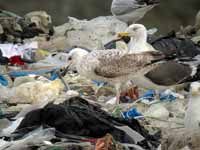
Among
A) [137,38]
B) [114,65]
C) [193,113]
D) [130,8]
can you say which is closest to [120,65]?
[114,65]

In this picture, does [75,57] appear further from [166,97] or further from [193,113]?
[193,113]

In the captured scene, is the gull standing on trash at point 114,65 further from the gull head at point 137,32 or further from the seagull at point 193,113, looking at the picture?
the seagull at point 193,113

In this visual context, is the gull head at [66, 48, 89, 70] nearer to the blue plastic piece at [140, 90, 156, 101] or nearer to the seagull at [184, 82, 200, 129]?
the blue plastic piece at [140, 90, 156, 101]

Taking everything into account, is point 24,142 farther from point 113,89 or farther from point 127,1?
point 127,1

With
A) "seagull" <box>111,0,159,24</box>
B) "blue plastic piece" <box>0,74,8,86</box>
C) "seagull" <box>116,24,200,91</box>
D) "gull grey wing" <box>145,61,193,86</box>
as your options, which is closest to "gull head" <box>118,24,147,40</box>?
"seagull" <box>116,24,200,91</box>

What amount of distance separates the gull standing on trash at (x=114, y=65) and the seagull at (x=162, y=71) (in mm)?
121

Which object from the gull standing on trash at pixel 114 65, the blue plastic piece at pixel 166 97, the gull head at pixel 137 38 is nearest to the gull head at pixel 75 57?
the gull standing on trash at pixel 114 65

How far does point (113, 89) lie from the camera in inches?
291

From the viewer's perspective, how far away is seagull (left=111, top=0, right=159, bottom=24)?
10.4 metres

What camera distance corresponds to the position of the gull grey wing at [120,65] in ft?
22.2

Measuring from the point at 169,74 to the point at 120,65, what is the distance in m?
0.54

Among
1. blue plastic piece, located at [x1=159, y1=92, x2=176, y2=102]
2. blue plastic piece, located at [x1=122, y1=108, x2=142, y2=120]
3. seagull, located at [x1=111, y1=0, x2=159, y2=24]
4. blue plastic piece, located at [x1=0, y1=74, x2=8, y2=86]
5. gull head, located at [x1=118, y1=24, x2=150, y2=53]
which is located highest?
seagull, located at [x1=111, y1=0, x2=159, y2=24]

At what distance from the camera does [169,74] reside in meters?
7.07

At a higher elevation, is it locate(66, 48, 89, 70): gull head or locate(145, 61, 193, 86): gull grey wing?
locate(66, 48, 89, 70): gull head
